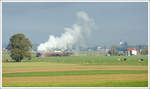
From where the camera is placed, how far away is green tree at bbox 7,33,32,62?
69.4 metres

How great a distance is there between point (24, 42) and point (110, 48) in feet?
189

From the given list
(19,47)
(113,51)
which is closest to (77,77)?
(19,47)

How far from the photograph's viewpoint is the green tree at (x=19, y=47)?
6944cm

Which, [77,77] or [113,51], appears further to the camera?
[113,51]

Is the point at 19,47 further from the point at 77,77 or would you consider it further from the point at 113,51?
the point at 113,51

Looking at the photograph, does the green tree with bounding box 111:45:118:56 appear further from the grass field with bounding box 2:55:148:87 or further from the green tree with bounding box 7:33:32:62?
the grass field with bounding box 2:55:148:87

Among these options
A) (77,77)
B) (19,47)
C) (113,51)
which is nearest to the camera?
(77,77)

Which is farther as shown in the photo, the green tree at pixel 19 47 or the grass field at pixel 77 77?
the green tree at pixel 19 47

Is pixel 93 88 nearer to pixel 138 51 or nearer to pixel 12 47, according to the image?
pixel 12 47

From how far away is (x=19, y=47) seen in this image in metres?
70.4

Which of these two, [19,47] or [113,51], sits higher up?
[19,47]

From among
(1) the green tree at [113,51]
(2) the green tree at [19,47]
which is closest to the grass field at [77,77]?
(2) the green tree at [19,47]

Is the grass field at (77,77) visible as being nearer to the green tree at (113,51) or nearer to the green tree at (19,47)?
the green tree at (19,47)

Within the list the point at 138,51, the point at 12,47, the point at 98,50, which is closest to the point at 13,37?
the point at 12,47
